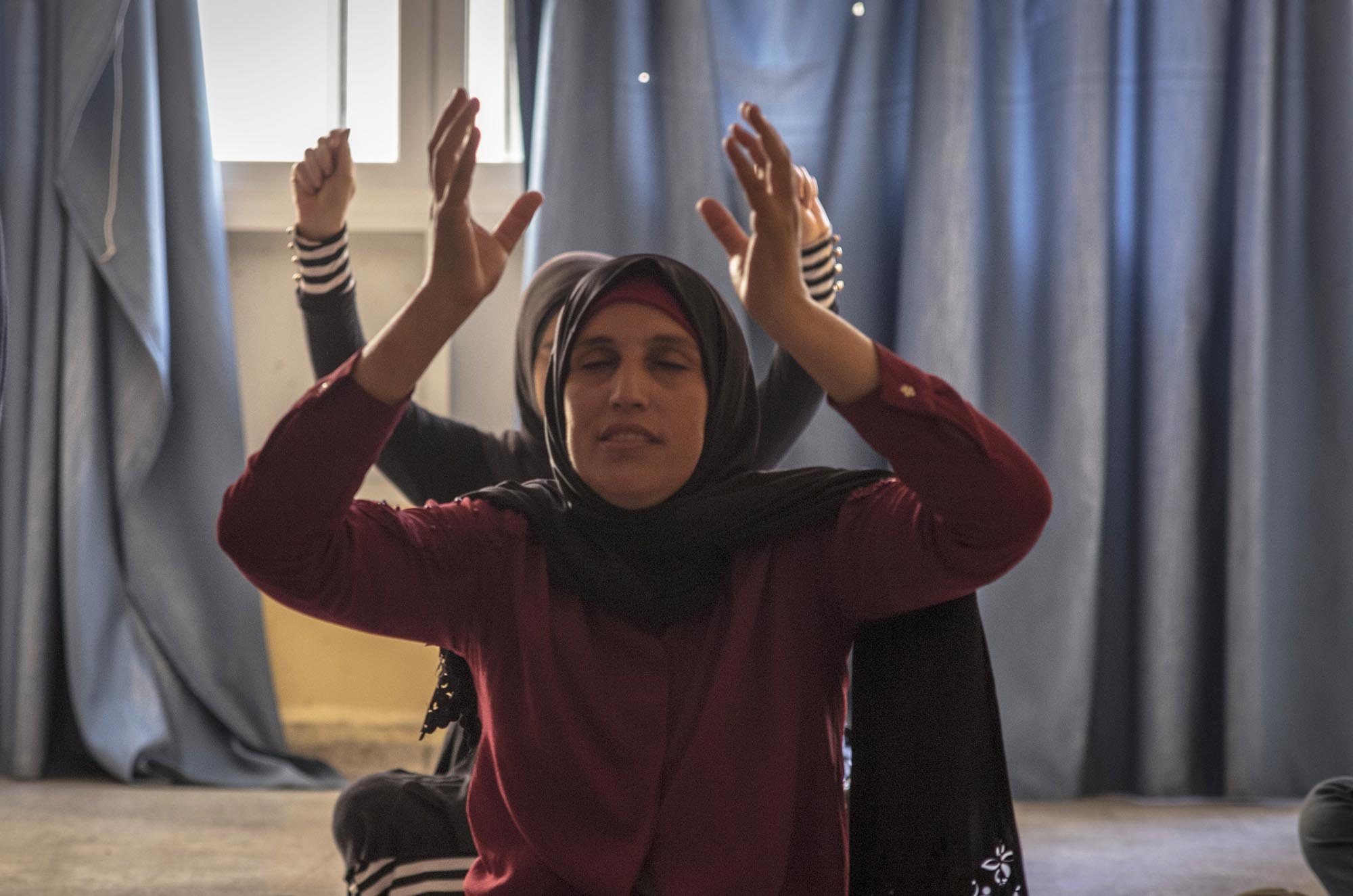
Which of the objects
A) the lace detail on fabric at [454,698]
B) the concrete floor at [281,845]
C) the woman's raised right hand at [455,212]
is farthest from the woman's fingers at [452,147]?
the concrete floor at [281,845]

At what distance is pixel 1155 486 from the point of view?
7.54 ft

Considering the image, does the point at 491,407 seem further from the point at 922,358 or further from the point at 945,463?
the point at 945,463

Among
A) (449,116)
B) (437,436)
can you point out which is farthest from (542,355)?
(449,116)

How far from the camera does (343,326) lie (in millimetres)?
1641

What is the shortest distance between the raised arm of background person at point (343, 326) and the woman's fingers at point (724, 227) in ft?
1.49

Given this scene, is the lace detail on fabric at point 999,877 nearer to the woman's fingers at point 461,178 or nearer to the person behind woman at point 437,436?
the person behind woman at point 437,436

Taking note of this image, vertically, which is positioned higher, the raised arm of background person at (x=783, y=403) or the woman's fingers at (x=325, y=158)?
the woman's fingers at (x=325, y=158)

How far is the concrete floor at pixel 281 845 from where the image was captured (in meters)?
1.76

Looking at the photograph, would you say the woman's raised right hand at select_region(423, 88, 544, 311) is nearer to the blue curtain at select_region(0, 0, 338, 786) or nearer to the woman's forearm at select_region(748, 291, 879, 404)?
the woman's forearm at select_region(748, 291, 879, 404)

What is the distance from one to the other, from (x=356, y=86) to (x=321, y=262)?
46.0 inches

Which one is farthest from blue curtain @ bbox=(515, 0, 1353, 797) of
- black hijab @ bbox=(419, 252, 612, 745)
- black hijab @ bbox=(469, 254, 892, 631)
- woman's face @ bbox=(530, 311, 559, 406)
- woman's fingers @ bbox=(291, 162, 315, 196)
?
black hijab @ bbox=(469, 254, 892, 631)

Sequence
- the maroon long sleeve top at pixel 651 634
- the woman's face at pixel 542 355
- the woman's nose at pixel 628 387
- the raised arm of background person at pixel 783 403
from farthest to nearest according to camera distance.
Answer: the raised arm of background person at pixel 783 403 → the woman's face at pixel 542 355 → the woman's nose at pixel 628 387 → the maroon long sleeve top at pixel 651 634

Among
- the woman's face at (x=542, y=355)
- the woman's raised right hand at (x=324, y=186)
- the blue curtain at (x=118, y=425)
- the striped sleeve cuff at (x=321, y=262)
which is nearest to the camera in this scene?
the woman's raised right hand at (x=324, y=186)

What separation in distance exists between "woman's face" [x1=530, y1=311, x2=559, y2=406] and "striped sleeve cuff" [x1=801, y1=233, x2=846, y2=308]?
0.34m
